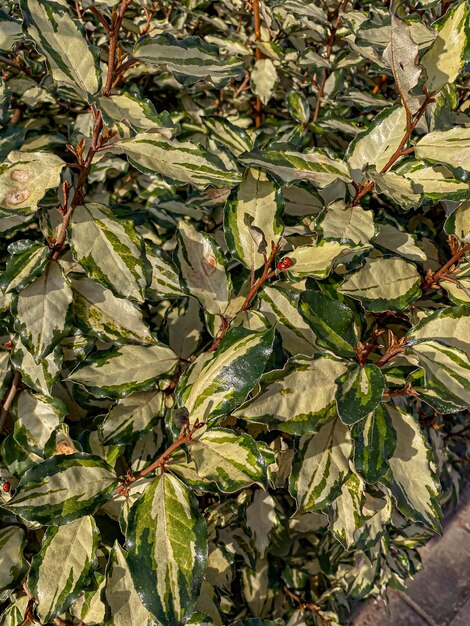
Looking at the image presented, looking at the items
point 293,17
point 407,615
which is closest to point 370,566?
point 407,615

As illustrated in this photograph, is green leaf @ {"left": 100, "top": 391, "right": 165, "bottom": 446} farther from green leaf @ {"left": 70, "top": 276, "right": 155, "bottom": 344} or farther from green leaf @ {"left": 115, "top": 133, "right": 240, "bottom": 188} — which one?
green leaf @ {"left": 115, "top": 133, "right": 240, "bottom": 188}

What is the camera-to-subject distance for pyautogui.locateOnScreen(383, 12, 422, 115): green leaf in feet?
2.72

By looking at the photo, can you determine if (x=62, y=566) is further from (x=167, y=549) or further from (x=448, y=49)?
(x=448, y=49)

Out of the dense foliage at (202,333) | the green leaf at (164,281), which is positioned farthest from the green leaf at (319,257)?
the green leaf at (164,281)

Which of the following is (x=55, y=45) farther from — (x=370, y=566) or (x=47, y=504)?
(x=370, y=566)

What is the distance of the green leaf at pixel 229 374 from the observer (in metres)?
0.87

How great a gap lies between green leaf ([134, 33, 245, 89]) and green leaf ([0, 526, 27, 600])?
915 mm

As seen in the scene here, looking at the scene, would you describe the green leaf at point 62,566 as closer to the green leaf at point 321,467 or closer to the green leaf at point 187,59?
the green leaf at point 321,467

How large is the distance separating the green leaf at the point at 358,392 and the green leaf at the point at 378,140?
0.37 metres

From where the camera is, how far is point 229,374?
890 mm

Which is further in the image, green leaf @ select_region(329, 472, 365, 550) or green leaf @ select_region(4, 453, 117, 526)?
green leaf @ select_region(329, 472, 365, 550)

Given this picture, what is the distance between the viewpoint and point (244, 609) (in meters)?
1.71

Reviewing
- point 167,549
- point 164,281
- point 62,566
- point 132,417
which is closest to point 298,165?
point 164,281

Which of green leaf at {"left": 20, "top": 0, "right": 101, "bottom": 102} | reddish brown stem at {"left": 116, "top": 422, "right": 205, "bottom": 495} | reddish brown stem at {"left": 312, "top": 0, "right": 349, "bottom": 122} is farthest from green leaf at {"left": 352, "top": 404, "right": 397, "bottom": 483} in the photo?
reddish brown stem at {"left": 312, "top": 0, "right": 349, "bottom": 122}
